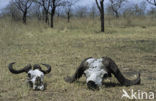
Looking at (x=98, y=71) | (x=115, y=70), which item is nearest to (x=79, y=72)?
(x=98, y=71)

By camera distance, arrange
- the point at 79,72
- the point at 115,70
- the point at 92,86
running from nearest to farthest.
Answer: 1. the point at 92,86
2. the point at 115,70
3. the point at 79,72

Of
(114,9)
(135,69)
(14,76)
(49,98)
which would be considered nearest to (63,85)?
(49,98)

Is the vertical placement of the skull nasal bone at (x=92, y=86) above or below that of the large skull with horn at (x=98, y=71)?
below

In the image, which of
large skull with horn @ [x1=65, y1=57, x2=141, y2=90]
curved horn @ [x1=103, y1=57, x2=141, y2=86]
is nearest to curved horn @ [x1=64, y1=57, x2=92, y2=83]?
large skull with horn @ [x1=65, y1=57, x2=141, y2=90]

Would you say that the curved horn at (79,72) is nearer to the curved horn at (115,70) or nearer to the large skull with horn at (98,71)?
the large skull with horn at (98,71)

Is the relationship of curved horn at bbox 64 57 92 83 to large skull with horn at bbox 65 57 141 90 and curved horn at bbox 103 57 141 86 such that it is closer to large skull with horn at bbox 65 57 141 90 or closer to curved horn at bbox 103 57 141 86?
large skull with horn at bbox 65 57 141 90

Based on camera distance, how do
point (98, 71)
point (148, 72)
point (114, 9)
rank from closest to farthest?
point (98, 71) → point (148, 72) → point (114, 9)

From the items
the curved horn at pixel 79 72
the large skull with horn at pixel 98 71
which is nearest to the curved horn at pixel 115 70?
the large skull with horn at pixel 98 71

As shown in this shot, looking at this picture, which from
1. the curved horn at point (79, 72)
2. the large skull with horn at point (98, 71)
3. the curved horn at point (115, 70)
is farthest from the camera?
the curved horn at point (79, 72)

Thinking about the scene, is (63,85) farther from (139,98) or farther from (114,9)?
(114,9)

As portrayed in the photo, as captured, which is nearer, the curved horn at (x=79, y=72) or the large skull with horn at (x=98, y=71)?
the large skull with horn at (x=98, y=71)

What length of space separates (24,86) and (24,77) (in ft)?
2.62

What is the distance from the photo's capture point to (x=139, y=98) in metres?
3.69

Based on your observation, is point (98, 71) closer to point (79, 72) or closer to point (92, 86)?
point (92, 86)
